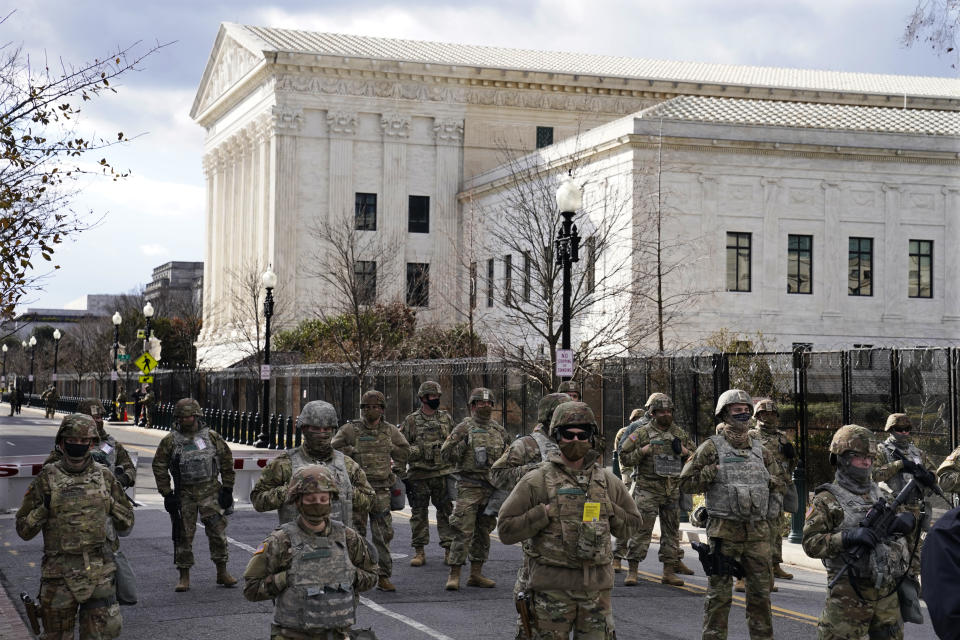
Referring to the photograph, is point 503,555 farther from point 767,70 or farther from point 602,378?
point 767,70

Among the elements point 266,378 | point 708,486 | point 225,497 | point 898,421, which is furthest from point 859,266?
point 708,486

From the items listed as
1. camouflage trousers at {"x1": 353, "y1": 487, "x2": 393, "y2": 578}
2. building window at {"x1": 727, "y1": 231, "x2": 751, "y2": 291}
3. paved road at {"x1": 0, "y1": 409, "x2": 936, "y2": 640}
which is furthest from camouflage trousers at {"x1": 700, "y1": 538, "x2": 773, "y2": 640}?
building window at {"x1": 727, "y1": 231, "x2": 751, "y2": 291}

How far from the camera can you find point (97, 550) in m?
9.00

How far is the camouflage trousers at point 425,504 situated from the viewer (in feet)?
49.1

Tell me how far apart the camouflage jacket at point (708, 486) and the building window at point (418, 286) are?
54.8 meters

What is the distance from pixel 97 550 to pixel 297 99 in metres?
60.8

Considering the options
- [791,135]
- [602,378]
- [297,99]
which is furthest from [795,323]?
[297,99]

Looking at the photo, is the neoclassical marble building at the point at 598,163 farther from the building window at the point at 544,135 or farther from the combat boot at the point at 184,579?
the combat boot at the point at 184,579

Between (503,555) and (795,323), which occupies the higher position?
(795,323)

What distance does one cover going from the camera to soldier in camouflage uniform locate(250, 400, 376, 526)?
948cm

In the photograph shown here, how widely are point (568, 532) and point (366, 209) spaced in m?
62.2

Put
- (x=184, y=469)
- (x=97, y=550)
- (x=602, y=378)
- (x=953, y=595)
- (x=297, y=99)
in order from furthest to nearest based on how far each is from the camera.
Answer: (x=297, y=99) < (x=602, y=378) < (x=184, y=469) < (x=97, y=550) < (x=953, y=595)

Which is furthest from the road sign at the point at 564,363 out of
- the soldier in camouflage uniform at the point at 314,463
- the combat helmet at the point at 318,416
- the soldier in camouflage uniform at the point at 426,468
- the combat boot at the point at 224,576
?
the combat helmet at the point at 318,416

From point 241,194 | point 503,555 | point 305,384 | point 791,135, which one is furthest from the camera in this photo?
point 241,194
